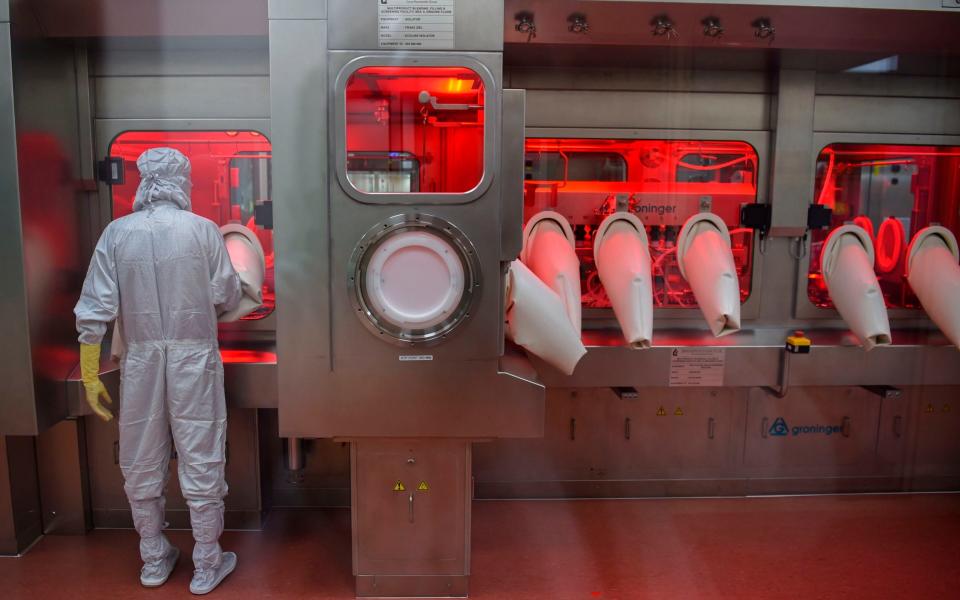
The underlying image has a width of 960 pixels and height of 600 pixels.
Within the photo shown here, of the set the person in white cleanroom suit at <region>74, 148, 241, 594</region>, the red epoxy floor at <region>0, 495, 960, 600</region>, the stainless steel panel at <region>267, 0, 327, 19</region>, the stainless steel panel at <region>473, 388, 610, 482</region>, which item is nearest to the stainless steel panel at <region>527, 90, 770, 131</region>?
the stainless steel panel at <region>267, 0, 327, 19</region>

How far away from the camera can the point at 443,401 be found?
6.55 feet

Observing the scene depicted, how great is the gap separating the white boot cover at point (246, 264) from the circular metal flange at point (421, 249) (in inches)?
22.7

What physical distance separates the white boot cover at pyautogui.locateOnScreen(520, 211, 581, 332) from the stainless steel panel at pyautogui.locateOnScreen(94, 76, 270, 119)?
1.22 m

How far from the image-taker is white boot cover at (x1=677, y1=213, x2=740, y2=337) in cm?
241

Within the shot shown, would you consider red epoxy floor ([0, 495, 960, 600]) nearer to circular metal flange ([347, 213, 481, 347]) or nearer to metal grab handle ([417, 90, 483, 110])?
circular metal flange ([347, 213, 481, 347])

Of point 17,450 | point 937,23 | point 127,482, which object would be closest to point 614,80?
point 937,23

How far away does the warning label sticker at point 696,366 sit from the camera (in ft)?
8.21

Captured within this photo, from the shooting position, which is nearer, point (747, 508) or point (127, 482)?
point (127, 482)

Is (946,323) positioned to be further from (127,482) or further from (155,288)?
(127,482)

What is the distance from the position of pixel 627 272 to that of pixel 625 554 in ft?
3.64

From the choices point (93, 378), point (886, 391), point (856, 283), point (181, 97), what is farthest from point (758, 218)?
point (93, 378)

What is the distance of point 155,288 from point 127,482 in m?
0.67

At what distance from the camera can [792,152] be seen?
2.77 m

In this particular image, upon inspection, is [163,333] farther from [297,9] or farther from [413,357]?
[297,9]
